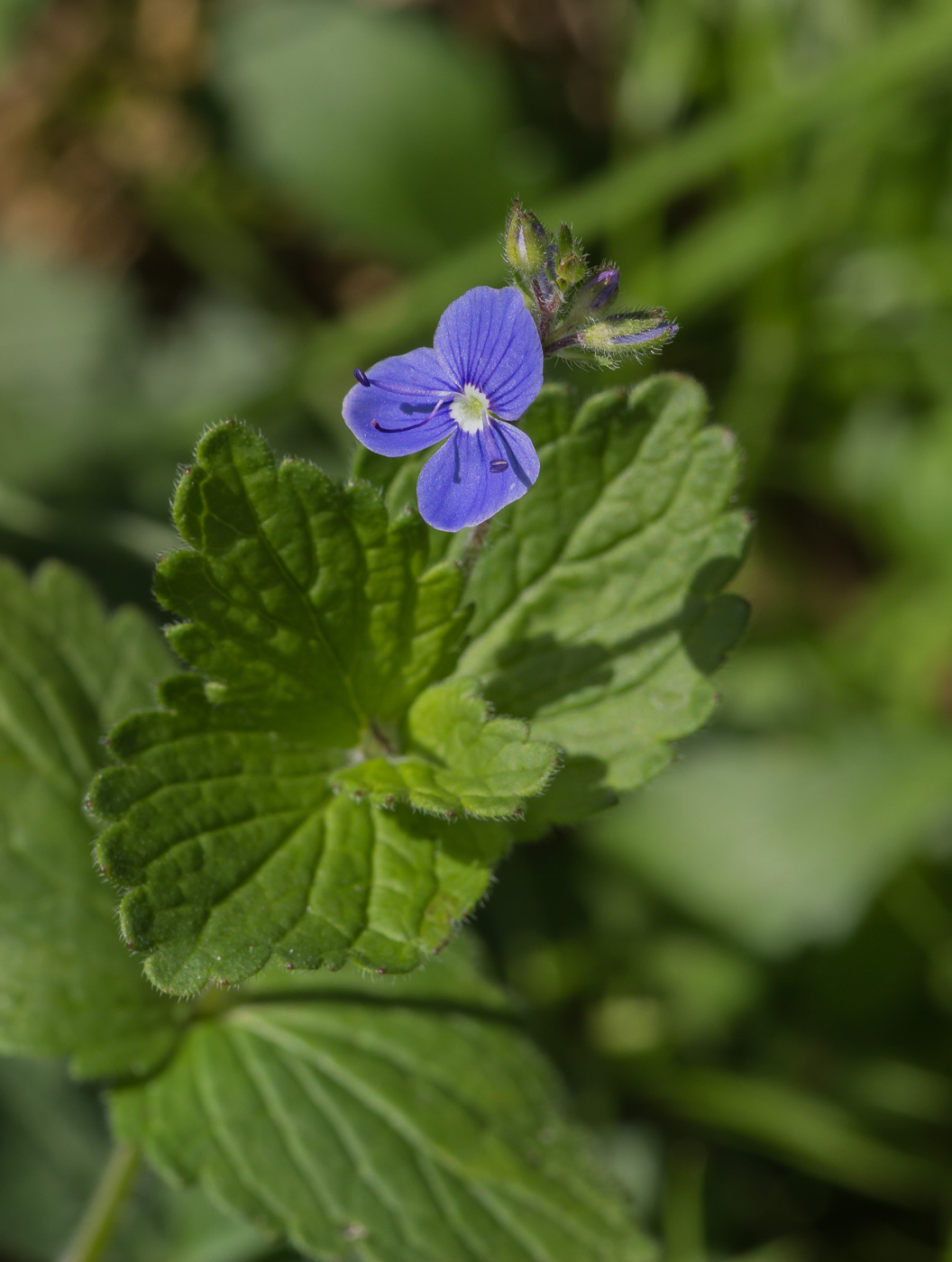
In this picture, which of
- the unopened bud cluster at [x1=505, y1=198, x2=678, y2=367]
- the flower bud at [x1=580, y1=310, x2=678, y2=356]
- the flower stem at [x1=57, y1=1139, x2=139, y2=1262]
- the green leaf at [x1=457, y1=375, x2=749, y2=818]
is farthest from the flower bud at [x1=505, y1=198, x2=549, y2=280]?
the flower stem at [x1=57, y1=1139, x2=139, y2=1262]

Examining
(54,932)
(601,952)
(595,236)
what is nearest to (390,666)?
(54,932)

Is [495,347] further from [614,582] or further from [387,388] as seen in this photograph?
A: [614,582]

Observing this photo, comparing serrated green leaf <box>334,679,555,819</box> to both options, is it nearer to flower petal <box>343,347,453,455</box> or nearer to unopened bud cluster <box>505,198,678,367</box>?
flower petal <box>343,347,453,455</box>

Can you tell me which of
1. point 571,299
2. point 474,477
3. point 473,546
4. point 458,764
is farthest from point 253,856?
point 571,299

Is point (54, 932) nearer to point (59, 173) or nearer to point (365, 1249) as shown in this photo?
point (365, 1249)

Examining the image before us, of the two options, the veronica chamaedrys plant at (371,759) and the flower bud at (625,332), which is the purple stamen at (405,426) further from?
the flower bud at (625,332)

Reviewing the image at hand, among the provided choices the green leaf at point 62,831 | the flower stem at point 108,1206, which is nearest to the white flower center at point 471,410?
the green leaf at point 62,831
